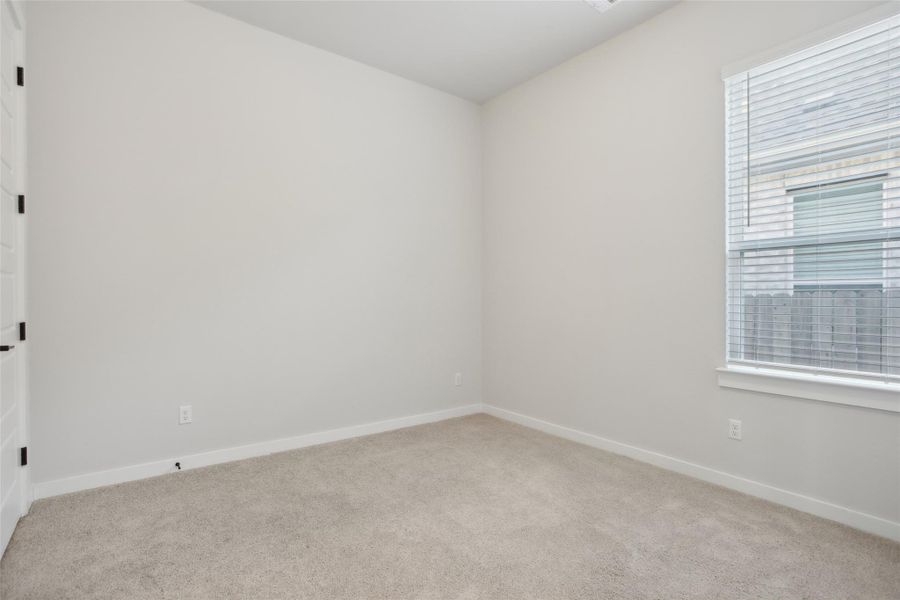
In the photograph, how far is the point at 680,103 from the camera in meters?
2.86

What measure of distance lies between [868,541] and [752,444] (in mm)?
597

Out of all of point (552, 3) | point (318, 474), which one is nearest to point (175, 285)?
point (318, 474)

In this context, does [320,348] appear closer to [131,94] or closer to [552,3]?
[131,94]

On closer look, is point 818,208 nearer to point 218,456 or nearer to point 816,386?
point 816,386

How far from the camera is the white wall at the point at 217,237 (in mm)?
2551

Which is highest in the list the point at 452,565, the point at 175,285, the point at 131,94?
the point at 131,94

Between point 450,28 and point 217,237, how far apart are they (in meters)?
2.09

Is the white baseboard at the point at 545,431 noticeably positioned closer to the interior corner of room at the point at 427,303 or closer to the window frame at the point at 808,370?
the interior corner of room at the point at 427,303

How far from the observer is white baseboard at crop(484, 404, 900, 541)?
2146 millimetres

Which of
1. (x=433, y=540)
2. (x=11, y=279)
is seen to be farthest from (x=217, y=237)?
(x=433, y=540)

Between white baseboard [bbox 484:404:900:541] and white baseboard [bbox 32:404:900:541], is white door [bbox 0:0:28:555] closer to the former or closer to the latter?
white baseboard [bbox 32:404:900:541]

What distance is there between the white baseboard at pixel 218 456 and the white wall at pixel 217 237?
56 millimetres

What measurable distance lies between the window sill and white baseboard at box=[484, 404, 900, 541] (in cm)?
52

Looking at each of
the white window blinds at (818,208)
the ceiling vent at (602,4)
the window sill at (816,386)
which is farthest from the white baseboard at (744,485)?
the ceiling vent at (602,4)
